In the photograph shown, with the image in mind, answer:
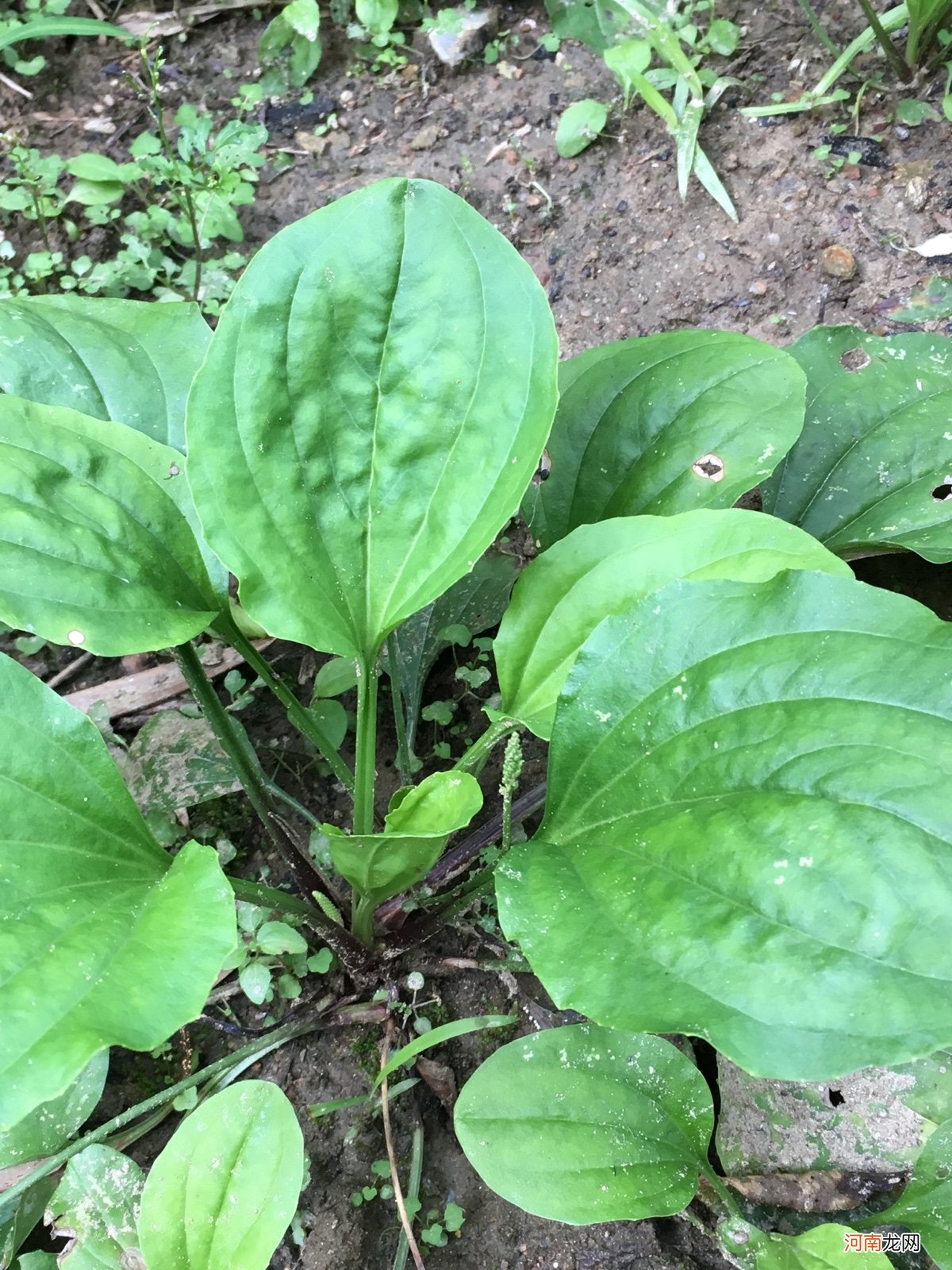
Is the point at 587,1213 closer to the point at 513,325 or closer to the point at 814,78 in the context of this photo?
the point at 513,325

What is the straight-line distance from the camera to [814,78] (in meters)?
1.81

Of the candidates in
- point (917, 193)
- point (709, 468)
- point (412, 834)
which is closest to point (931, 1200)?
point (412, 834)

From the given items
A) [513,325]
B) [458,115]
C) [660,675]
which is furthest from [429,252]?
[458,115]

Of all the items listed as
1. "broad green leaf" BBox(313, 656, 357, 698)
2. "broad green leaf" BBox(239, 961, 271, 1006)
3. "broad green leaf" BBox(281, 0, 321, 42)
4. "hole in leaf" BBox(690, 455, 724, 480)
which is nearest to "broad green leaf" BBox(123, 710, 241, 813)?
"broad green leaf" BBox(313, 656, 357, 698)

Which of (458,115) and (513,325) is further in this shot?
(458,115)

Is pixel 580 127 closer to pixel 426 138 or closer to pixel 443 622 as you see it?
pixel 426 138

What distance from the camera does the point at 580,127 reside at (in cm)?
183

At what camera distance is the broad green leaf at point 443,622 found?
4.54 feet

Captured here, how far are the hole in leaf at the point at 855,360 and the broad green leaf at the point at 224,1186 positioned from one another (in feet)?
3.99

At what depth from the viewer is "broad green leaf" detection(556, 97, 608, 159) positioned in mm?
1824

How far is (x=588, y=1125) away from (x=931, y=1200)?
1.27 ft

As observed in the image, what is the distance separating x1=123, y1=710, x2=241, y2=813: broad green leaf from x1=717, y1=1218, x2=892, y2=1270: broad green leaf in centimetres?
87

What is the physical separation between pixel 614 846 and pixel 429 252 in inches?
25.5

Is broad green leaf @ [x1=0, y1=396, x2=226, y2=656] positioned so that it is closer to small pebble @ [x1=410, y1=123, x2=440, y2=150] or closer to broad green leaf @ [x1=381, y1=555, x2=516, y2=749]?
broad green leaf @ [x1=381, y1=555, x2=516, y2=749]
